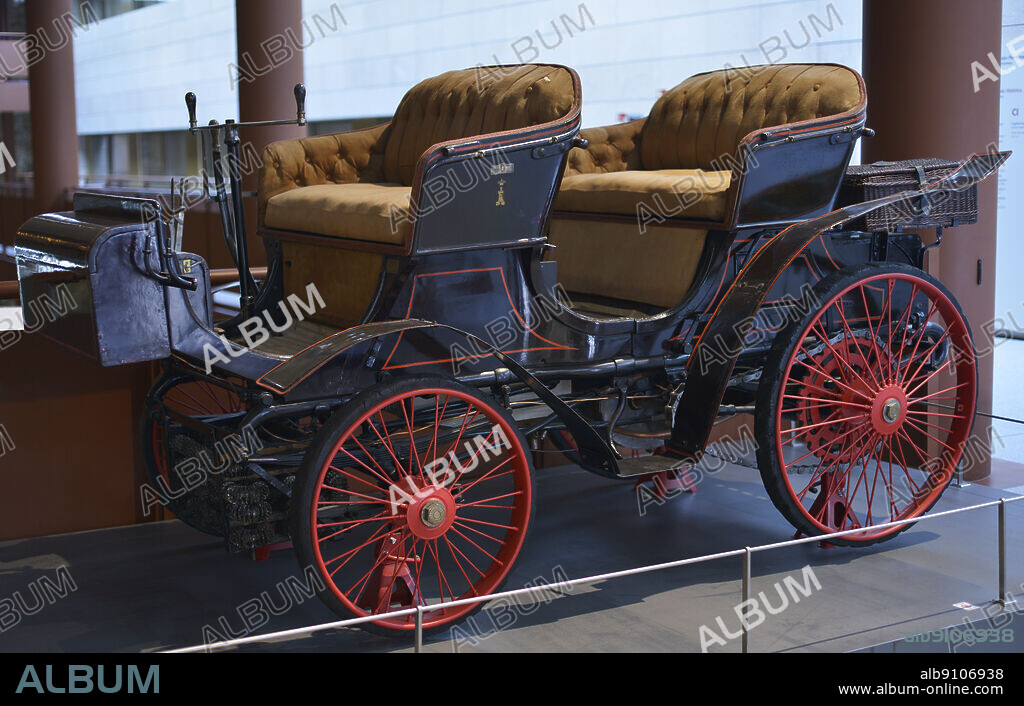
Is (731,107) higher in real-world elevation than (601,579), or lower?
higher

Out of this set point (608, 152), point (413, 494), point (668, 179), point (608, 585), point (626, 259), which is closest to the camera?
point (413, 494)

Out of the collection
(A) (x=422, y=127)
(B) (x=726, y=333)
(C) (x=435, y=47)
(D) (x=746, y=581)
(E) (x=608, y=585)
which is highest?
(C) (x=435, y=47)

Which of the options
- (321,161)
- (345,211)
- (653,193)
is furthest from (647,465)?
(321,161)

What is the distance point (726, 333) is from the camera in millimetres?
3529

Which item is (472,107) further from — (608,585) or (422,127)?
(608,585)

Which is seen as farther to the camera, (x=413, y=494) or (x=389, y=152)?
(x=389, y=152)

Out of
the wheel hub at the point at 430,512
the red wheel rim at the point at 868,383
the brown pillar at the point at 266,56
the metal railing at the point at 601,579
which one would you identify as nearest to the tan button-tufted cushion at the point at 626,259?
the red wheel rim at the point at 868,383

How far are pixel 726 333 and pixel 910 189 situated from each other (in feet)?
2.97

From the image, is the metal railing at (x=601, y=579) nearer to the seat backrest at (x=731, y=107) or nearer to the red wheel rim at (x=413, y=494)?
the red wheel rim at (x=413, y=494)

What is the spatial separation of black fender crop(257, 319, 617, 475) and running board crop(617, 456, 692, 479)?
0.13 feet

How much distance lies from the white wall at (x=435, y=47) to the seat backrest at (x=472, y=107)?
4.32 m
